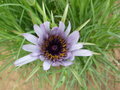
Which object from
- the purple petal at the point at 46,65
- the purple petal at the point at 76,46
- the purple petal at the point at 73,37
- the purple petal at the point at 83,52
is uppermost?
the purple petal at the point at 73,37

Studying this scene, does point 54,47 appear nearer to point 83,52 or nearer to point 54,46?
point 54,46

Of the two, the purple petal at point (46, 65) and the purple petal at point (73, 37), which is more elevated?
the purple petal at point (73, 37)

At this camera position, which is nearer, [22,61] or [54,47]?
[22,61]

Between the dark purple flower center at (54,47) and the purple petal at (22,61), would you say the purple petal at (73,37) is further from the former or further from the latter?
the purple petal at (22,61)

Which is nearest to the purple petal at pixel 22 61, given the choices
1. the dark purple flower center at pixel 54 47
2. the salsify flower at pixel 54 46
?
the salsify flower at pixel 54 46

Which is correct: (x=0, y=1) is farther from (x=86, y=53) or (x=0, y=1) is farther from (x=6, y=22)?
(x=86, y=53)

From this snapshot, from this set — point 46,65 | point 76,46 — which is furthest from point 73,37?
point 46,65

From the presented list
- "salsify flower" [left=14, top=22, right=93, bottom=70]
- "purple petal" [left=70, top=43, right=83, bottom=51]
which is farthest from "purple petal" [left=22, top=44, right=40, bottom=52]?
"purple petal" [left=70, top=43, right=83, bottom=51]

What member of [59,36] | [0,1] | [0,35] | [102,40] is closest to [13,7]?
[0,1]
